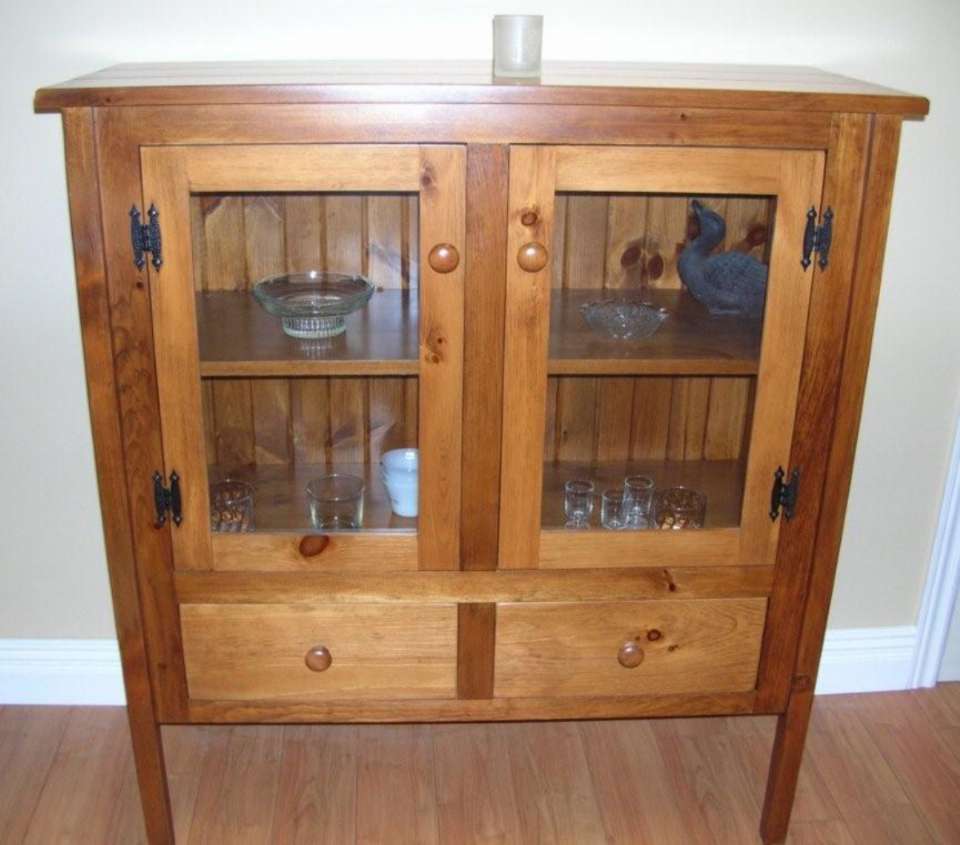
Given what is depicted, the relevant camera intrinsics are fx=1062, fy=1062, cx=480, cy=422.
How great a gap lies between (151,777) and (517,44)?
1156mm

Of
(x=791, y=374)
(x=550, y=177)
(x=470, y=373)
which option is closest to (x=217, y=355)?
(x=470, y=373)

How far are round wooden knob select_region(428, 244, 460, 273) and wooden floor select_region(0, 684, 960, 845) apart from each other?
0.91 meters

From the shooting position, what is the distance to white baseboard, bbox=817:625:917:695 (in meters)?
2.02

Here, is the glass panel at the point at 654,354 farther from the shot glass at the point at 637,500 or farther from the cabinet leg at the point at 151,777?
the cabinet leg at the point at 151,777

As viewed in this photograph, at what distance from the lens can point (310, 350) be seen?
4.57ft

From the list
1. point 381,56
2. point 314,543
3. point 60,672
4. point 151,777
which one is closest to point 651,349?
point 314,543

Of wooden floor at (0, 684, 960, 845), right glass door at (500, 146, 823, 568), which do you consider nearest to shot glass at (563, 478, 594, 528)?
right glass door at (500, 146, 823, 568)

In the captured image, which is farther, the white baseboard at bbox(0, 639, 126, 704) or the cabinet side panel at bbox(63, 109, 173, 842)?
the white baseboard at bbox(0, 639, 126, 704)

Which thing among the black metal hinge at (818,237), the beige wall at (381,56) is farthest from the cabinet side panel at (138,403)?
the black metal hinge at (818,237)

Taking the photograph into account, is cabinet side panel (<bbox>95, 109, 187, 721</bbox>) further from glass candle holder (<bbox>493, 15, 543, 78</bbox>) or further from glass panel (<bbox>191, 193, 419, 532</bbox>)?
glass candle holder (<bbox>493, 15, 543, 78</bbox>)

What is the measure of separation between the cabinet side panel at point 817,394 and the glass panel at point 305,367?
0.51 m

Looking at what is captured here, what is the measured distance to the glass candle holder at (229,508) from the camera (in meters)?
1.44

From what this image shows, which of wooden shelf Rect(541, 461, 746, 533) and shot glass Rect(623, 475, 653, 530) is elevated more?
wooden shelf Rect(541, 461, 746, 533)

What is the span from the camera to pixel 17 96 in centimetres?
159
